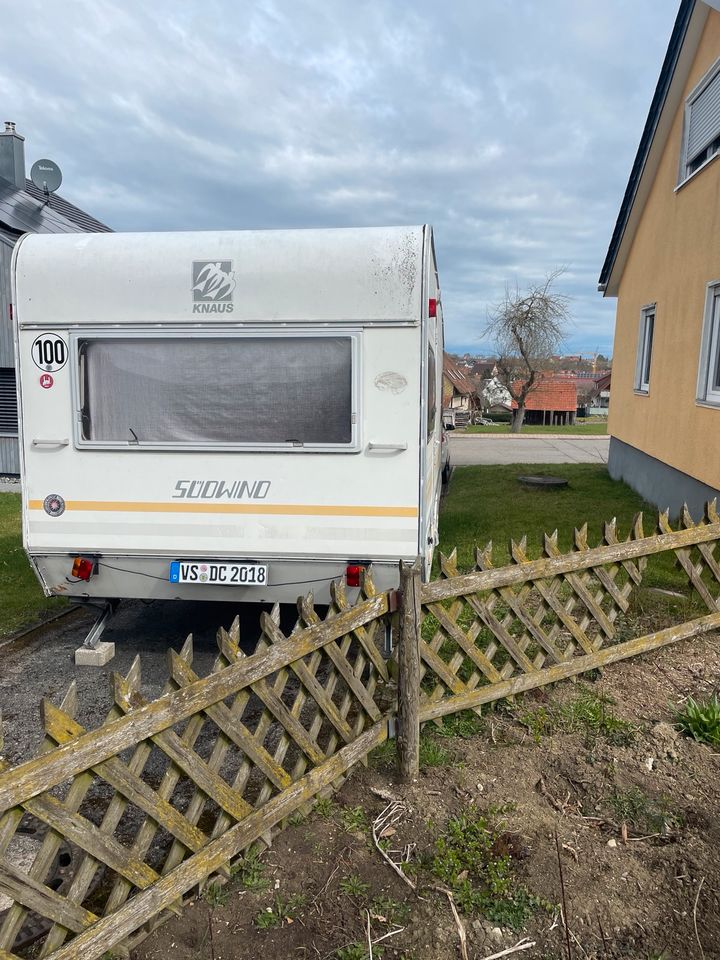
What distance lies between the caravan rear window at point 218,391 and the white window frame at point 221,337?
0.5 inches

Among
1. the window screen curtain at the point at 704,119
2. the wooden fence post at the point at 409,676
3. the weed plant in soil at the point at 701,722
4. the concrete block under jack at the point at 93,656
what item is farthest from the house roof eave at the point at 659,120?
the concrete block under jack at the point at 93,656

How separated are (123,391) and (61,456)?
0.64 m

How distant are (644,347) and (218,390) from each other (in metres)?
10.1

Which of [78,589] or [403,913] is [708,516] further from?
[78,589]

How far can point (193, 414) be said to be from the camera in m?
4.86

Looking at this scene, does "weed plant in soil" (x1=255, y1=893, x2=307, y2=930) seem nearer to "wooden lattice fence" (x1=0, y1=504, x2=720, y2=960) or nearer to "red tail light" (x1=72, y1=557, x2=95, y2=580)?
"wooden lattice fence" (x1=0, y1=504, x2=720, y2=960)

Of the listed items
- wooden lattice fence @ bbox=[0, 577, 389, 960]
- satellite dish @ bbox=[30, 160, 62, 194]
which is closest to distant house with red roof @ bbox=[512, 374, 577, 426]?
satellite dish @ bbox=[30, 160, 62, 194]

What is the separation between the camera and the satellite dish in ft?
56.7

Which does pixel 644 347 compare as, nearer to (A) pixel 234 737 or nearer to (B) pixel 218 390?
(B) pixel 218 390

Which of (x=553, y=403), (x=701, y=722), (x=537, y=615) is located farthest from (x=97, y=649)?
(x=553, y=403)

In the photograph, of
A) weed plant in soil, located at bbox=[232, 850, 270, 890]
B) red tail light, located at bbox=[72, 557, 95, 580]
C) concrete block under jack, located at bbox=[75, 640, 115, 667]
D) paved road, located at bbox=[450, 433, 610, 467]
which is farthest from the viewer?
paved road, located at bbox=[450, 433, 610, 467]

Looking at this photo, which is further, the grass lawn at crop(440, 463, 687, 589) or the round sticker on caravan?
the grass lawn at crop(440, 463, 687, 589)

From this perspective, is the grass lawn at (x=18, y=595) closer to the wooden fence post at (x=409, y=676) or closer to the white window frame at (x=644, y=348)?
the wooden fence post at (x=409, y=676)

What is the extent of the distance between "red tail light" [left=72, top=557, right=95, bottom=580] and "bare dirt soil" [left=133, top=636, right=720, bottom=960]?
8.08 ft
